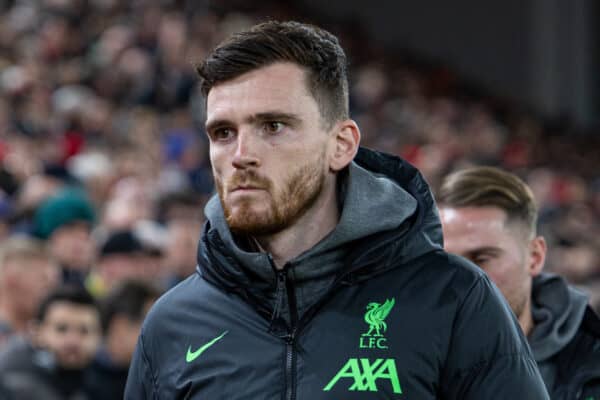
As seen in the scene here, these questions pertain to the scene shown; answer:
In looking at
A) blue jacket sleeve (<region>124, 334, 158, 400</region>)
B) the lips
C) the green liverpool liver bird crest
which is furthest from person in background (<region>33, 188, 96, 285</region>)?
the green liverpool liver bird crest

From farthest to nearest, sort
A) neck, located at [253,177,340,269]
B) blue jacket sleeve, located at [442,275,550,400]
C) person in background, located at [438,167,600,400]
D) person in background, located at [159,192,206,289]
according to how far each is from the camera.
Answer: person in background, located at [159,192,206,289]
person in background, located at [438,167,600,400]
neck, located at [253,177,340,269]
blue jacket sleeve, located at [442,275,550,400]

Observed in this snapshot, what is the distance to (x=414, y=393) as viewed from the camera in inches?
90.0

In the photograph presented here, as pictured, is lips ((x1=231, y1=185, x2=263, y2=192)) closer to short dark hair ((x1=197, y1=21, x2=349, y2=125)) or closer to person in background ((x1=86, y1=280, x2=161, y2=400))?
short dark hair ((x1=197, y1=21, x2=349, y2=125))

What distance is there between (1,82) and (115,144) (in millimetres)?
2024

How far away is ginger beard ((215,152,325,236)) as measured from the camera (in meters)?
2.46

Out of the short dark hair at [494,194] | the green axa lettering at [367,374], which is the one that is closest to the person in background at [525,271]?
the short dark hair at [494,194]

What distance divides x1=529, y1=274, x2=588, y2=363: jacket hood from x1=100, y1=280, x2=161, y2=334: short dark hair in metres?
2.47

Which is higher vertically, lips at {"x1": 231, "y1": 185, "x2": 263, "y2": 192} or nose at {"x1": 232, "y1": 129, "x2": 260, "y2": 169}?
nose at {"x1": 232, "y1": 129, "x2": 260, "y2": 169}

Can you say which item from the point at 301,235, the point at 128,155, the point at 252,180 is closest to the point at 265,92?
the point at 252,180

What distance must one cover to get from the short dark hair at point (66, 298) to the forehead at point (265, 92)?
2750 millimetres

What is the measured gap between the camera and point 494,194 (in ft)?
10.4

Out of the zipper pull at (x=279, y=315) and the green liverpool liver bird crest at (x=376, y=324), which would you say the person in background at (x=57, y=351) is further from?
the green liverpool liver bird crest at (x=376, y=324)

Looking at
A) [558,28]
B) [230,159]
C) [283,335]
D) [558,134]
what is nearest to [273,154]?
[230,159]

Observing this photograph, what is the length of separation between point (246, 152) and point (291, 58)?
0.22 metres
